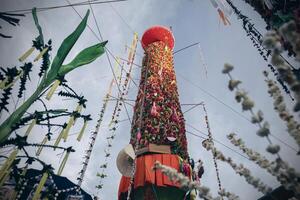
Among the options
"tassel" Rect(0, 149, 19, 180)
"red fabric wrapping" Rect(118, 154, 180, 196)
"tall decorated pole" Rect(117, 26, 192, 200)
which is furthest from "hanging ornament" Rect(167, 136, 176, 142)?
"tassel" Rect(0, 149, 19, 180)

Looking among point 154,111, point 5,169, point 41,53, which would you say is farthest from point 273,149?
point 154,111

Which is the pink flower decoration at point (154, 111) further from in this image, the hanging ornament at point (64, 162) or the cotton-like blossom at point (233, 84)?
the cotton-like blossom at point (233, 84)

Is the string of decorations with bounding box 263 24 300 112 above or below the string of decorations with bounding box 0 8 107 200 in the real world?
below

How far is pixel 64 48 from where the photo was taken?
11.9 meters

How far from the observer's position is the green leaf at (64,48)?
11.3 m

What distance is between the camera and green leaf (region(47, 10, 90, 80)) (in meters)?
11.3

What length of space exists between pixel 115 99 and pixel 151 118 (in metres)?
3.30

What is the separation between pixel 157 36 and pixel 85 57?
32.2ft

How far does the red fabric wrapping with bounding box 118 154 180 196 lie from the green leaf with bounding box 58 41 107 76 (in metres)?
6.06

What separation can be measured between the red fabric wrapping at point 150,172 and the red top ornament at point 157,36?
10.5 metres

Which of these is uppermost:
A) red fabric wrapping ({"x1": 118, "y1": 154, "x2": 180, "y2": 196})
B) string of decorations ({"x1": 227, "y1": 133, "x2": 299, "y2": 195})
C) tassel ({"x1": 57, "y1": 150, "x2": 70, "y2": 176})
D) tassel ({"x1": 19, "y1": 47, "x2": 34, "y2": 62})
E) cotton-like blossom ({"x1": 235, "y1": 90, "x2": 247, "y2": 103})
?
tassel ({"x1": 19, "y1": 47, "x2": 34, "y2": 62})

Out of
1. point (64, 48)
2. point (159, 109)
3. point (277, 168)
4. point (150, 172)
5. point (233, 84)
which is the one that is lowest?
point (277, 168)

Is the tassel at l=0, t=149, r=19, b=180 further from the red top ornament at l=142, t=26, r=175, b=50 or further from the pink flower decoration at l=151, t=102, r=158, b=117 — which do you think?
the red top ornament at l=142, t=26, r=175, b=50

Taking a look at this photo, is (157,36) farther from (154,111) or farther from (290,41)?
(290,41)
